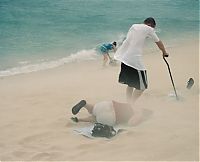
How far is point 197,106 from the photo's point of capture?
5.95m

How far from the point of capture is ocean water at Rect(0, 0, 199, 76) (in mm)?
12773

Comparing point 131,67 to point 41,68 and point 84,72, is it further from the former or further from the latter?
point 41,68

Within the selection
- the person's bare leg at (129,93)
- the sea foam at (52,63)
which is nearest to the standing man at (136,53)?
the person's bare leg at (129,93)

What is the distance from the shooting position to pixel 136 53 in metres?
5.75

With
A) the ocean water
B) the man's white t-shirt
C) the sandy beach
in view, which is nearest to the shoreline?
the ocean water

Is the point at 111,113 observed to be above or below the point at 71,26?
above

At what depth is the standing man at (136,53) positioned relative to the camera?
5703 millimetres

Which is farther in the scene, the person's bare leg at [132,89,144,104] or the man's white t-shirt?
the person's bare leg at [132,89,144,104]

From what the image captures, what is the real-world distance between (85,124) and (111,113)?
38cm

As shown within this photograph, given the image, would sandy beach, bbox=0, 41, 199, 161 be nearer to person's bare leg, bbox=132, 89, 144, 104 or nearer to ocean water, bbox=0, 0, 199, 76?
person's bare leg, bbox=132, 89, 144, 104

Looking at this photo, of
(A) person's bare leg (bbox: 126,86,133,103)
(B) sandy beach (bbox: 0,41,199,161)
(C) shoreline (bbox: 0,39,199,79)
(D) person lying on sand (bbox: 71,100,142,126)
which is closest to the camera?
(B) sandy beach (bbox: 0,41,199,161)

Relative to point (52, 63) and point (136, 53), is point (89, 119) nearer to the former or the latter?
point (136, 53)

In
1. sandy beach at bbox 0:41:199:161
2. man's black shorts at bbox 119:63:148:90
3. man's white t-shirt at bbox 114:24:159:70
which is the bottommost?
sandy beach at bbox 0:41:199:161

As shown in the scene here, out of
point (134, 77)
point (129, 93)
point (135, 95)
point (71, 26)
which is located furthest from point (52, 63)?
point (71, 26)
